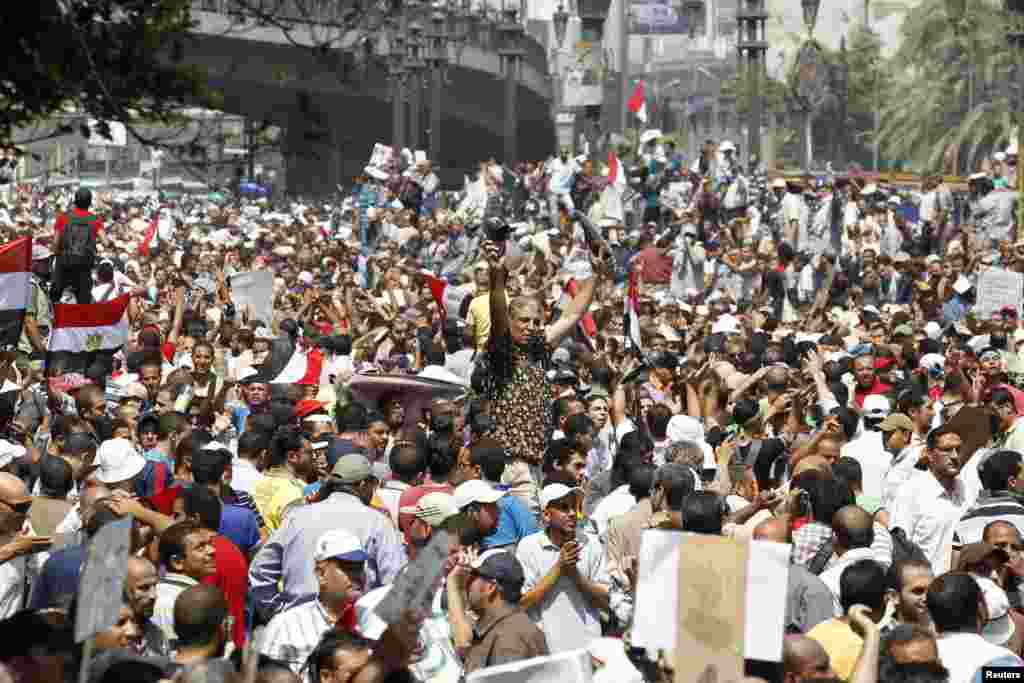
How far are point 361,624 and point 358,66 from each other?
2790 millimetres

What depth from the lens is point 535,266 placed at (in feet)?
72.1

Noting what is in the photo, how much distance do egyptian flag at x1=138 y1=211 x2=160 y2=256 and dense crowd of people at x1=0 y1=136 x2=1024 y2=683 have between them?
7.34m

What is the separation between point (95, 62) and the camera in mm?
8719

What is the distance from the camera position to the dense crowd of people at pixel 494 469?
24.9 feet

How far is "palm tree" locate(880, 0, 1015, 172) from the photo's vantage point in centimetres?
7094

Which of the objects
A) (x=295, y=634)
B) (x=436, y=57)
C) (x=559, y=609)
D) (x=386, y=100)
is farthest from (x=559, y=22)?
(x=295, y=634)

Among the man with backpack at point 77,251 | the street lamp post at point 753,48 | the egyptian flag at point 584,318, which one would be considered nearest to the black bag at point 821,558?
the egyptian flag at point 584,318

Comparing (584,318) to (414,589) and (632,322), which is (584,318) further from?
(414,589)

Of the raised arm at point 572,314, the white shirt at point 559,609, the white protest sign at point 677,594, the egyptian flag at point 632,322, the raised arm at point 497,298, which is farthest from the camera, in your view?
the egyptian flag at point 632,322

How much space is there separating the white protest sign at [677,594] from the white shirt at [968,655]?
1.15m

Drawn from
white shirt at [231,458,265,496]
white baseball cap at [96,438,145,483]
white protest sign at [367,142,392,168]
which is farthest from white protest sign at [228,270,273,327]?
white protest sign at [367,142,392,168]

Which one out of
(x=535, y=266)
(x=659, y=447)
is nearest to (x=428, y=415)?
(x=659, y=447)

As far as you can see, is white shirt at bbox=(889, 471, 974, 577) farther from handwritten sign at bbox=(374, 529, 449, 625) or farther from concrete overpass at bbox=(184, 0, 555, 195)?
concrete overpass at bbox=(184, 0, 555, 195)

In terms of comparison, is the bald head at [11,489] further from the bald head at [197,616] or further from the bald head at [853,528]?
the bald head at [853,528]
